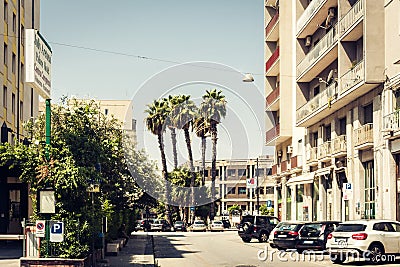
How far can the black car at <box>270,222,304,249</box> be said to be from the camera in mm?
31975

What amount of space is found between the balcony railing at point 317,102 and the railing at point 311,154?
230 cm

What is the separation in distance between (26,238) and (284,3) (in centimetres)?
4034

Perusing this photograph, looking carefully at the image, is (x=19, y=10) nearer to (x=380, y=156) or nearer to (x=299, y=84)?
(x=299, y=84)

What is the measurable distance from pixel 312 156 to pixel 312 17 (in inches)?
373

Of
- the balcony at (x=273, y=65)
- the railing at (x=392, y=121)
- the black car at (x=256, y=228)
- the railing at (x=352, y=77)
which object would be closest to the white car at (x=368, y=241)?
the railing at (x=392, y=121)

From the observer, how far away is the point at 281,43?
5544 centimetres

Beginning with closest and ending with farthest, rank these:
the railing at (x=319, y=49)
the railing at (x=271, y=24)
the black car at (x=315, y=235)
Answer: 1. the black car at (x=315, y=235)
2. the railing at (x=319, y=49)
3. the railing at (x=271, y=24)

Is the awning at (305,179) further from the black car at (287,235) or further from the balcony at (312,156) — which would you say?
the black car at (287,235)

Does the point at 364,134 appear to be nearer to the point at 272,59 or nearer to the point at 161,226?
the point at 272,59

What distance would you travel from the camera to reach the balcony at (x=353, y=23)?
3525 centimetres

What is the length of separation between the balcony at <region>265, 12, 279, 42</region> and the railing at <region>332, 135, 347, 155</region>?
1797cm

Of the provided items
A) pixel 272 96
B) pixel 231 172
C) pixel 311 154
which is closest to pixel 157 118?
pixel 272 96

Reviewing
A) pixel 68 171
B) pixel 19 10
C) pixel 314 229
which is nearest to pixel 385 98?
pixel 314 229

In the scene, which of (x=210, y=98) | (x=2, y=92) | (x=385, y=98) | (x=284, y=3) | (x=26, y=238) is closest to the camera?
(x=26, y=238)
